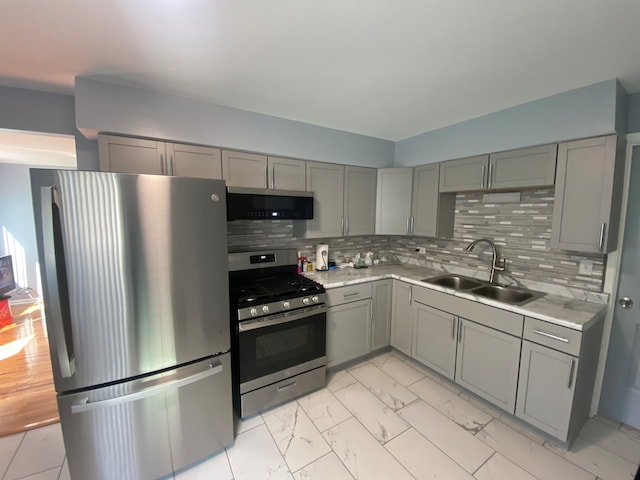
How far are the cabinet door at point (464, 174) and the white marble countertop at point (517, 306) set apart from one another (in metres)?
0.95

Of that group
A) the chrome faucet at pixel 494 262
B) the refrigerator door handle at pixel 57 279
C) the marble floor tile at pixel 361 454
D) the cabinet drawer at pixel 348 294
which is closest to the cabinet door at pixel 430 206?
the chrome faucet at pixel 494 262

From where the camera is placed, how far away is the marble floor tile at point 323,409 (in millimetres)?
1990

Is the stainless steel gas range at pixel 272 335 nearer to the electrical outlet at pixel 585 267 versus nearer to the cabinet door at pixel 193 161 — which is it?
the cabinet door at pixel 193 161

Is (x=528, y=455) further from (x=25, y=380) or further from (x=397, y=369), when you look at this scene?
(x=25, y=380)

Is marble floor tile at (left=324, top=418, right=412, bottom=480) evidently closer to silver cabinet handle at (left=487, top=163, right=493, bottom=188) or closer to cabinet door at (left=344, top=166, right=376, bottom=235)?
cabinet door at (left=344, top=166, right=376, bottom=235)

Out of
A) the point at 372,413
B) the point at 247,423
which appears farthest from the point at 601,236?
the point at 247,423

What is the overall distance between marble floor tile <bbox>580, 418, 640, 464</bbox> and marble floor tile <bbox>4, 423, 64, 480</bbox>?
11.9 feet

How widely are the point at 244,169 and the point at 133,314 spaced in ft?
4.56

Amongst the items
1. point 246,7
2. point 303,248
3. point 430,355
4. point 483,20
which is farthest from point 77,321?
point 430,355

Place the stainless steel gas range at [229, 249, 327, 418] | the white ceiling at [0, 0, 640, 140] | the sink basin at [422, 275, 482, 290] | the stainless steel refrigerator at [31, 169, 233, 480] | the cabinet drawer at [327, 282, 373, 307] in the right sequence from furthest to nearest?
the sink basin at [422, 275, 482, 290] < the cabinet drawer at [327, 282, 373, 307] < the stainless steel gas range at [229, 249, 327, 418] < the stainless steel refrigerator at [31, 169, 233, 480] < the white ceiling at [0, 0, 640, 140]

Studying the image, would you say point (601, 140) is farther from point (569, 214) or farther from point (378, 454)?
point (378, 454)

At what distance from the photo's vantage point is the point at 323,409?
212 cm

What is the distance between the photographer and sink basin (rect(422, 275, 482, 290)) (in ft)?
8.68

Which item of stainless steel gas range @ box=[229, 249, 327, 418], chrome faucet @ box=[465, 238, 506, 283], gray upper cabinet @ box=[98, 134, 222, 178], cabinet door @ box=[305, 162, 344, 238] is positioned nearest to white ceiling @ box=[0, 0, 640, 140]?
gray upper cabinet @ box=[98, 134, 222, 178]
